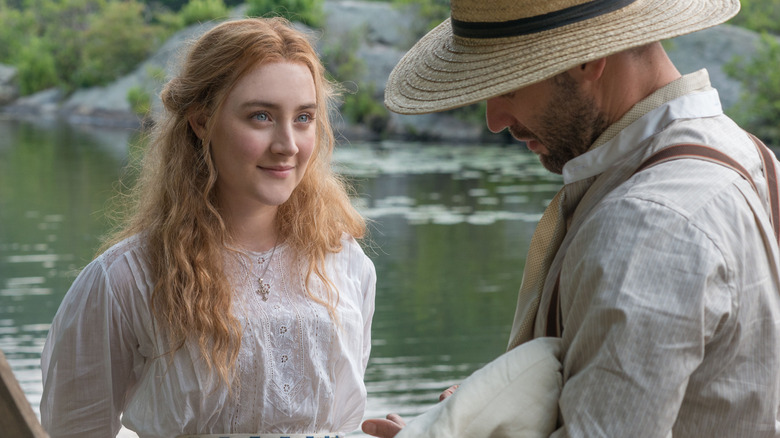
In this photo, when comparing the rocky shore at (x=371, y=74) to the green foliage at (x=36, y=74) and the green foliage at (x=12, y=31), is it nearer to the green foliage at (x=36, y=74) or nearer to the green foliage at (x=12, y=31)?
the green foliage at (x=36, y=74)

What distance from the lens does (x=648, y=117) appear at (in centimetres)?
133

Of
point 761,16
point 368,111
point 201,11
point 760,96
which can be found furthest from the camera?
point 201,11

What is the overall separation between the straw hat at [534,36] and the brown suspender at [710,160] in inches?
6.2

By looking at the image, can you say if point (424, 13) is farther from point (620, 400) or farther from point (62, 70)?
point (620, 400)

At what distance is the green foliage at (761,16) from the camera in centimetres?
2608

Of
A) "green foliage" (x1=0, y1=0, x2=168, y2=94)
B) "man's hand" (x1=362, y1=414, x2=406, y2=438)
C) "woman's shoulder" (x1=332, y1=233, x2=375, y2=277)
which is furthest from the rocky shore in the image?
"man's hand" (x1=362, y1=414, x2=406, y2=438)

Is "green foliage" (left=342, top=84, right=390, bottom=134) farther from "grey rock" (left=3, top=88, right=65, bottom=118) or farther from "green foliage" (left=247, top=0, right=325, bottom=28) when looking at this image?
"grey rock" (left=3, top=88, right=65, bottom=118)

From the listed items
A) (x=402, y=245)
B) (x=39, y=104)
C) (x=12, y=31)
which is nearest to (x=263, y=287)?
(x=402, y=245)

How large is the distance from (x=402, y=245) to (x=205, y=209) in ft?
25.8

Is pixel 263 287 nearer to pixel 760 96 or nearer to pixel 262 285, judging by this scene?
pixel 262 285

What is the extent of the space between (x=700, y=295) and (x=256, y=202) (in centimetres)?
124

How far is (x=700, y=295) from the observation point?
115 centimetres

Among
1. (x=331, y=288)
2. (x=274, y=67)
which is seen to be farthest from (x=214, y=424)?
(x=274, y=67)

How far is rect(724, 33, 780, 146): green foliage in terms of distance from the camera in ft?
60.8
